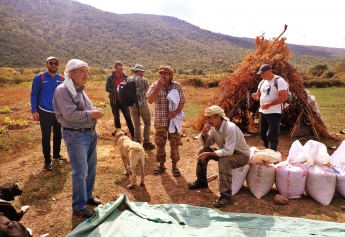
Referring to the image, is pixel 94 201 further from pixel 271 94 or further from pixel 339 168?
pixel 339 168

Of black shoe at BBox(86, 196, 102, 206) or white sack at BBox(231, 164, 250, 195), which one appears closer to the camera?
black shoe at BBox(86, 196, 102, 206)

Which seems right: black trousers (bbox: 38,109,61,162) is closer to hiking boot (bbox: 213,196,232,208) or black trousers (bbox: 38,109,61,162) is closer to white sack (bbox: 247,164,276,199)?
hiking boot (bbox: 213,196,232,208)

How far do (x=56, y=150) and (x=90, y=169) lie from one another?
2.27m

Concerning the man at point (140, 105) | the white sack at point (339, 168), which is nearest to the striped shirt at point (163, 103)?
the man at point (140, 105)

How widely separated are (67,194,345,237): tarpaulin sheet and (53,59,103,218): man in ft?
1.37

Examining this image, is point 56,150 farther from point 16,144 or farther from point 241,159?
point 241,159

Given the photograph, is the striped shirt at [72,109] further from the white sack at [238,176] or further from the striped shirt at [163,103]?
the white sack at [238,176]

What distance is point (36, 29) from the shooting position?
214 ft

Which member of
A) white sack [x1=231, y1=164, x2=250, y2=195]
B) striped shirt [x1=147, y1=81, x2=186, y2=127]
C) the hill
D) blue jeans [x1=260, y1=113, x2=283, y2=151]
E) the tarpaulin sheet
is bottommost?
the tarpaulin sheet

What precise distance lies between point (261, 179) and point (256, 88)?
430 cm

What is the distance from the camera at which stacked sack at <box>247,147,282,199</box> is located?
13.6ft

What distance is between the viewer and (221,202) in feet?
13.0

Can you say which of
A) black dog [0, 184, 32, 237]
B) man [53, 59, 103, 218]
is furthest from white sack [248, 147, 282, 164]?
black dog [0, 184, 32, 237]

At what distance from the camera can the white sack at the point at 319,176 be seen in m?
3.97
